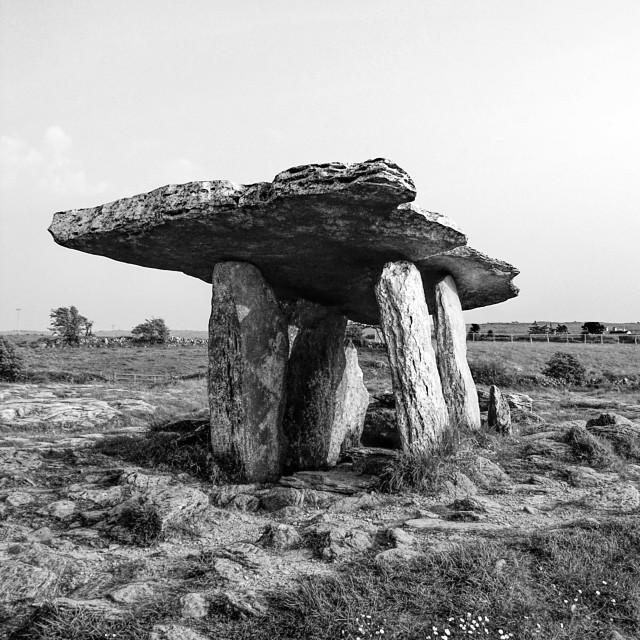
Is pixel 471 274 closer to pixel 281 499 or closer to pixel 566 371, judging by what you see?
pixel 281 499

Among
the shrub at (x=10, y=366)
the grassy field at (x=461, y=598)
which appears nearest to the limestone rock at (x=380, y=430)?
the grassy field at (x=461, y=598)

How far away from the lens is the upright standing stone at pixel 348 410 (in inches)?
435

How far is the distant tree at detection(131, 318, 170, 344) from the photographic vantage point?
192 feet

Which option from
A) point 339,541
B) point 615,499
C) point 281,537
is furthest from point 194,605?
point 615,499

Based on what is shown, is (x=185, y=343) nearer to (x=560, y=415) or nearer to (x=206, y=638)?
(x=560, y=415)

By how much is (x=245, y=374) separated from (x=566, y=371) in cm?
2092

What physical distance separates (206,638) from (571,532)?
3687 mm

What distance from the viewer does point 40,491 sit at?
8.12 m

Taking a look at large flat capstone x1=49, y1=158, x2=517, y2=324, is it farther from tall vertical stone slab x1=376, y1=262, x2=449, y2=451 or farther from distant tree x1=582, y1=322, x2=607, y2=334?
distant tree x1=582, y1=322, x2=607, y2=334

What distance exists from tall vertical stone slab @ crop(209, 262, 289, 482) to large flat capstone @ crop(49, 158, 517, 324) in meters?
0.53

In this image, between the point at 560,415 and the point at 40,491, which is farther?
the point at 560,415

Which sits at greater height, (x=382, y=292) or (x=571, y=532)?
(x=382, y=292)

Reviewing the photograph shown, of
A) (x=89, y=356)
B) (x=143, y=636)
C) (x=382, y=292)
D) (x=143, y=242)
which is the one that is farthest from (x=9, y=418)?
(x=89, y=356)

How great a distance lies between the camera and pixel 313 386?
11242mm
